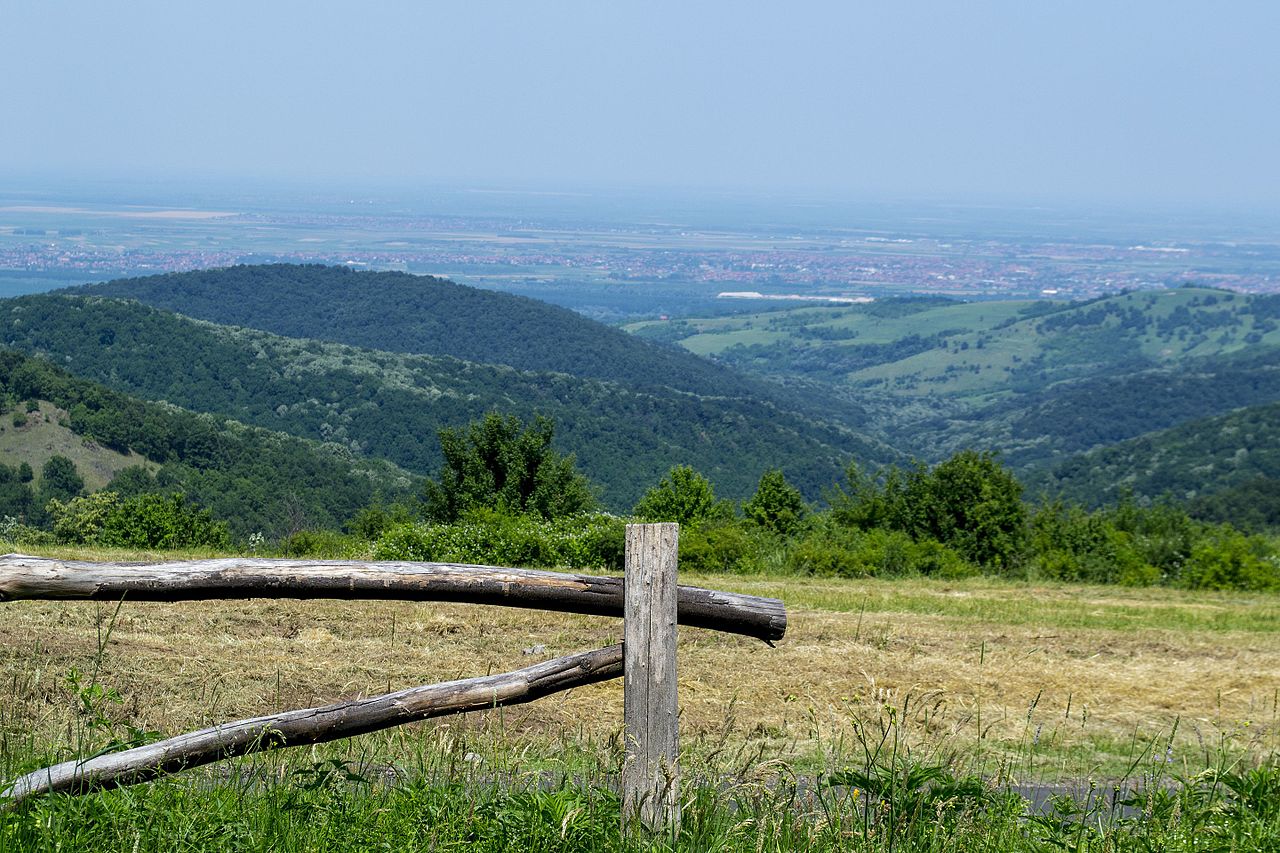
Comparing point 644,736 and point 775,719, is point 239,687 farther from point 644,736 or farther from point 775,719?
point 644,736

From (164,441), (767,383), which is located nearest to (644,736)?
(164,441)

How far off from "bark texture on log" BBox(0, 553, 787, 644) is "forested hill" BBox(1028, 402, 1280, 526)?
86.5m

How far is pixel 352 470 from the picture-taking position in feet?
257

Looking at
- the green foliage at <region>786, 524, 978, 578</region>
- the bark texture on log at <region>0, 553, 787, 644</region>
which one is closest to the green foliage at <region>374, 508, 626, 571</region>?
the green foliage at <region>786, 524, 978, 578</region>

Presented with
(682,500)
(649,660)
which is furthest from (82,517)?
(649,660)

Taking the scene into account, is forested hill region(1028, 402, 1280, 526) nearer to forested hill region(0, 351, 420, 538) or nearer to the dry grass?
forested hill region(0, 351, 420, 538)

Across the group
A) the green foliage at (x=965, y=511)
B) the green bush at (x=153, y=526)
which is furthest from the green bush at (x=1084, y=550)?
the green bush at (x=153, y=526)

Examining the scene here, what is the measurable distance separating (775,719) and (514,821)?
4.00m

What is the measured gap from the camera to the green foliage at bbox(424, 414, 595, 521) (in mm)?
25641

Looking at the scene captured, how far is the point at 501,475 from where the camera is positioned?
2627 cm

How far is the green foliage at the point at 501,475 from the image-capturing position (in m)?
25.6

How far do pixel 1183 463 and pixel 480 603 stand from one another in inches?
4105

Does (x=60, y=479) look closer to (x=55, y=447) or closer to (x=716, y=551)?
(x=55, y=447)

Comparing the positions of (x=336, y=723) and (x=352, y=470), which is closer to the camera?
(x=336, y=723)
